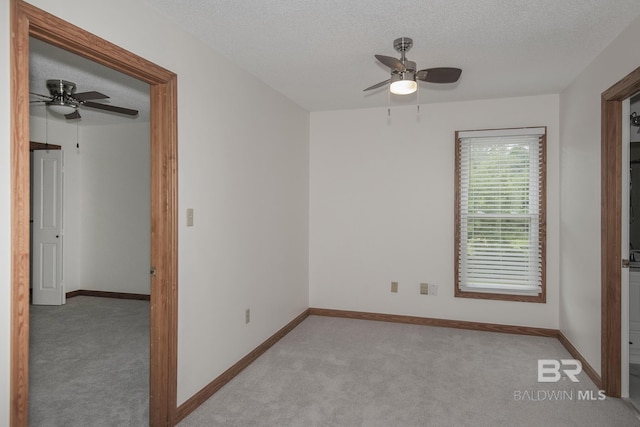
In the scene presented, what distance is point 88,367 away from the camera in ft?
11.4

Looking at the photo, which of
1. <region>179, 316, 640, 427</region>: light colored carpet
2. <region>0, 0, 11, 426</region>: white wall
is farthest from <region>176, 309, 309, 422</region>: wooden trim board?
<region>0, 0, 11, 426</region>: white wall

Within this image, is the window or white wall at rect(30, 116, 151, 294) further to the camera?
white wall at rect(30, 116, 151, 294)

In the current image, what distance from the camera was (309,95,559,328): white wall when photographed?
4.43m

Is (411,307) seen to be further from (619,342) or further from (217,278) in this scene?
(217,278)

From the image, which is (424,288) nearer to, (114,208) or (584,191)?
(584,191)

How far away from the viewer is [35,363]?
11.6 feet

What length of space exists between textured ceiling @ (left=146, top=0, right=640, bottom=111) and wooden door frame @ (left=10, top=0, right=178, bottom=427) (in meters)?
0.51

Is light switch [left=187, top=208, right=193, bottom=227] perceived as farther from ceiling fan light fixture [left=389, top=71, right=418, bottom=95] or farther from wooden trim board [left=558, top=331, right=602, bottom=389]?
wooden trim board [left=558, top=331, right=602, bottom=389]

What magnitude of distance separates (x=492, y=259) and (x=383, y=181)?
1491mm

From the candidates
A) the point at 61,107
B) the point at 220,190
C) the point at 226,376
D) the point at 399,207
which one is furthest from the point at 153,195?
the point at 399,207

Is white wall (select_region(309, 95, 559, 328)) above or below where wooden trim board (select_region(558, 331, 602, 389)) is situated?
above

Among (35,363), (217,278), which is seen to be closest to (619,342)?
(217,278)

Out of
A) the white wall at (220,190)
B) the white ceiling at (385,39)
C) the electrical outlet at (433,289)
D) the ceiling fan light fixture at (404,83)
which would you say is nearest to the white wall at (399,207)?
the electrical outlet at (433,289)

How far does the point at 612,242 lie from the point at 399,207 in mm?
2227
